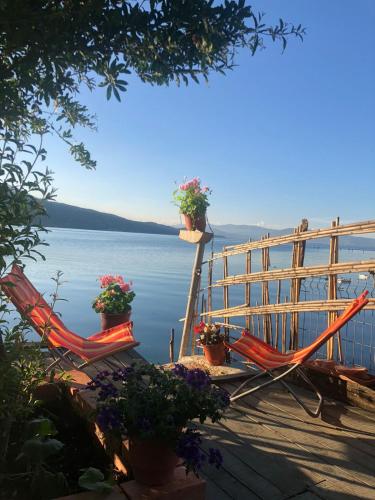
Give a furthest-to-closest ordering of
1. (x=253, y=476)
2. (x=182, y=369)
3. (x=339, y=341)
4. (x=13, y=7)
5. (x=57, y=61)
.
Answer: (x=339, y=341) < (x=253, y=476) < (x=182, y=369) < (x=57, y=61) < (x=13, y=7)

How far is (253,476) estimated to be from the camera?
6.60 ft

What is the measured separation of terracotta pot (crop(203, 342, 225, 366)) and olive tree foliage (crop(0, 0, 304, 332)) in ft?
11.0

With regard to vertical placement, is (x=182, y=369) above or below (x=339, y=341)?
above

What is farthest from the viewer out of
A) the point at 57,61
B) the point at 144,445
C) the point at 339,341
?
the point at 339,341

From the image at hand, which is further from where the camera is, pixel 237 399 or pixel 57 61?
pixel 237 399

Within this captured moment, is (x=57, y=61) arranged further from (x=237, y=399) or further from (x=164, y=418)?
(x=237, y=399)

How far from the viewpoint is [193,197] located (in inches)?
198

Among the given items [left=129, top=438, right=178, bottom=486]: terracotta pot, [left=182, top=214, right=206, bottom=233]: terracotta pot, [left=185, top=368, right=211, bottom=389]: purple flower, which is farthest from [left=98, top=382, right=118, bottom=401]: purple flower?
[left=182, top=214, right=206, bottom=233]: terracotta pot

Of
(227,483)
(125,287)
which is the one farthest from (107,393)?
(125,287)

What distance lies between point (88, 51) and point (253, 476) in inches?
80.8

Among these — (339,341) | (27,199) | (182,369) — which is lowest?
(339,341)

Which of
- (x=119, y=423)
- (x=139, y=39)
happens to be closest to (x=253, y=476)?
(x=119, y=423)

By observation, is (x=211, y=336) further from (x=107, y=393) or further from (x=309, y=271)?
(x=107, y=393)

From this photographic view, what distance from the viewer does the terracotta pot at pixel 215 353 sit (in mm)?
4550
